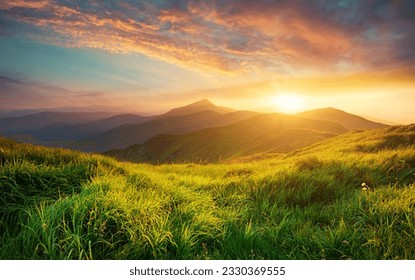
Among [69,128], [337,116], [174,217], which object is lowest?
[174,217]

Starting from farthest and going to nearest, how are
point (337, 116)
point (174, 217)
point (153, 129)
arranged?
point (153, 129) < point (337, 116) < point (174, 217)

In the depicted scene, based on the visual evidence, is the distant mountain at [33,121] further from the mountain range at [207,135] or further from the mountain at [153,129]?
the mountain at [153,129]

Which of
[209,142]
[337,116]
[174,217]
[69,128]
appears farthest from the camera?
[209,142]

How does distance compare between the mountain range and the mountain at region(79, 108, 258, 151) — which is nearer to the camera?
the mountain range

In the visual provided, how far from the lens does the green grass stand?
3.42 meters

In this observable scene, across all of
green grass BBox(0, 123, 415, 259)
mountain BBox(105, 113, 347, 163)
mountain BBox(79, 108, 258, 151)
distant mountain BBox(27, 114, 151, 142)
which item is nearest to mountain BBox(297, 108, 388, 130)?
green grass BBox(0, 123, 415, 259)

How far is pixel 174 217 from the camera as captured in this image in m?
3.96

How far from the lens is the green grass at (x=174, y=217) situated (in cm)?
342

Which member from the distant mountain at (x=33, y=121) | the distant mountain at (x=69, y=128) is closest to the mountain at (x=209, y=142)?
the distant mountain at (x=69, y=128)

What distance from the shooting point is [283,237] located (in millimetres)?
3842

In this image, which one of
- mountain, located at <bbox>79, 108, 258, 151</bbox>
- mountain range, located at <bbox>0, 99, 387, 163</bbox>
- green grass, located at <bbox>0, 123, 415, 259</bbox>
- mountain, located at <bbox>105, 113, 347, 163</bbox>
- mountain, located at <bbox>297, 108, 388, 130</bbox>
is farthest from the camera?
mountain, located at <bbox>79, 108, 258, 151</bbox>

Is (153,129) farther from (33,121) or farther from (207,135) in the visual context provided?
(33,121)

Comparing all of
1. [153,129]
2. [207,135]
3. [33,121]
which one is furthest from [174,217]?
[153,129]

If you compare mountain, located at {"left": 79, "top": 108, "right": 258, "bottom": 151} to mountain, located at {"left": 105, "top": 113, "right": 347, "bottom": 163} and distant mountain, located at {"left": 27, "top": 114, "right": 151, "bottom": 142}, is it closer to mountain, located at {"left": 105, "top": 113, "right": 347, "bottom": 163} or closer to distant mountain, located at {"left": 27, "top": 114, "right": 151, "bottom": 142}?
mountain, located at {"left": 105, "top": 113, "right": 347, "bottom": 163}
